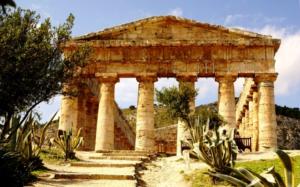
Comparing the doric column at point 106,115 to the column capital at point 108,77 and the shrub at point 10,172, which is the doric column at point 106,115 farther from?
the shrub at point 10,172

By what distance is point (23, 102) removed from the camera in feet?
47.1

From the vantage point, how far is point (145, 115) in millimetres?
29438

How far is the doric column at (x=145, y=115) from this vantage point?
29031 mm

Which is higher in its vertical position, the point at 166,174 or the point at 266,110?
the point at 266,110

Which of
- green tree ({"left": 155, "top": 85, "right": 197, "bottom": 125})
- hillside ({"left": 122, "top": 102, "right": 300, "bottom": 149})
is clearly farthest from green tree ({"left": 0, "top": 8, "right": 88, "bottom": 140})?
hillside ({"left": 122, "top": 102, "right": 300, "bottom": 149})

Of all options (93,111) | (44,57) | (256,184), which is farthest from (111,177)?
(93,111)

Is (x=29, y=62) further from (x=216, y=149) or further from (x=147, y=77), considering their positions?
(x=147, y=77)

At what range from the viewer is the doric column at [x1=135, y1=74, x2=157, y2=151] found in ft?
95.2

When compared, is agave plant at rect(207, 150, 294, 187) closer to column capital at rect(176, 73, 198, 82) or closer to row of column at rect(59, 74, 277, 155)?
row of column at rect(59, 74, 277, 155)

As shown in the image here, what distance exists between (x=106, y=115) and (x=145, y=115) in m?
2.53

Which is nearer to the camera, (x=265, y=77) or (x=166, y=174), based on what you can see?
(x=166, y=174)

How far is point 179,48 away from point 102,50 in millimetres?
5028

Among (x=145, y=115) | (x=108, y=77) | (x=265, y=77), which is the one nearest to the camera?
(x=265, y=77)

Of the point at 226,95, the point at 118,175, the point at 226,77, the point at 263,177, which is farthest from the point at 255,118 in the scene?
the point at 263,177
